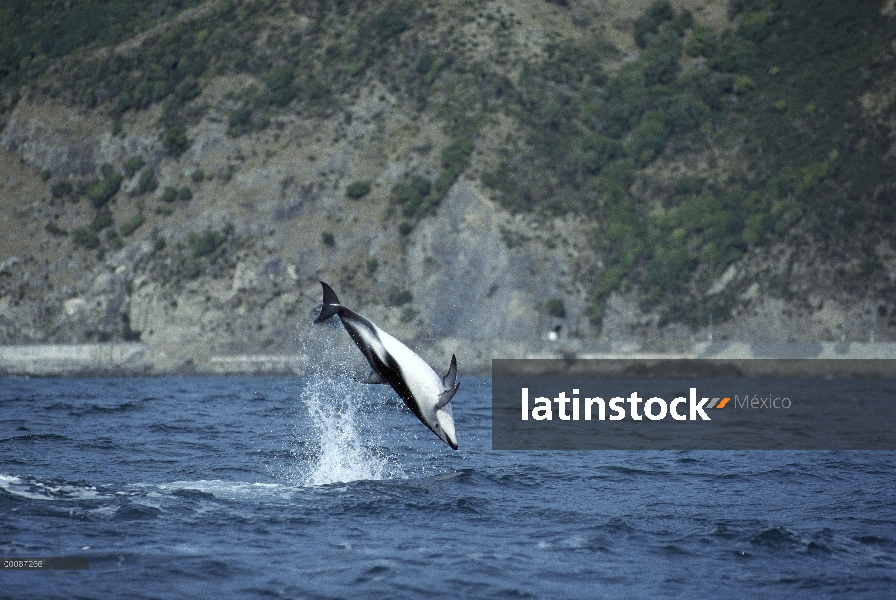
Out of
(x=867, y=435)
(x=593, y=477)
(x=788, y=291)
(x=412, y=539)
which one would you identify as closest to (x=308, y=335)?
(x=788, y=291)

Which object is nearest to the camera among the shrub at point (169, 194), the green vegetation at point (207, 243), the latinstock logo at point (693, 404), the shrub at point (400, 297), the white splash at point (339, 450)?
the white splash at point (339, 450)

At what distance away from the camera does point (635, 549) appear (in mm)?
19078

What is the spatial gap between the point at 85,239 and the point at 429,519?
111 m

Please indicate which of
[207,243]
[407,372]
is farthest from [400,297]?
[407,372]

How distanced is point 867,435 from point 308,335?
7420 centimetres

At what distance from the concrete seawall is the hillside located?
80.5 inches

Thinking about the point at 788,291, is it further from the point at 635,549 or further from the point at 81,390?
the point at 635,549

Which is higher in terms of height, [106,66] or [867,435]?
[106,66]

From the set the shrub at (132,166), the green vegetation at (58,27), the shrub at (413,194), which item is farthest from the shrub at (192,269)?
the green vegetation at (58,27)

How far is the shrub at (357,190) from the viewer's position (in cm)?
11850

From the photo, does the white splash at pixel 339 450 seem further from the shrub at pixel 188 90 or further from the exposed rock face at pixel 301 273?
the shrub at pixel 188 90

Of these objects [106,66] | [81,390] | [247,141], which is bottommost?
[81,390]

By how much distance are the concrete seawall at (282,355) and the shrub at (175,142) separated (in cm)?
3521

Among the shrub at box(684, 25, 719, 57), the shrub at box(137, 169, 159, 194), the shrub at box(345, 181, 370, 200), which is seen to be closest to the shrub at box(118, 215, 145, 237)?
the shrub at box(137, 169, 159, 194)
